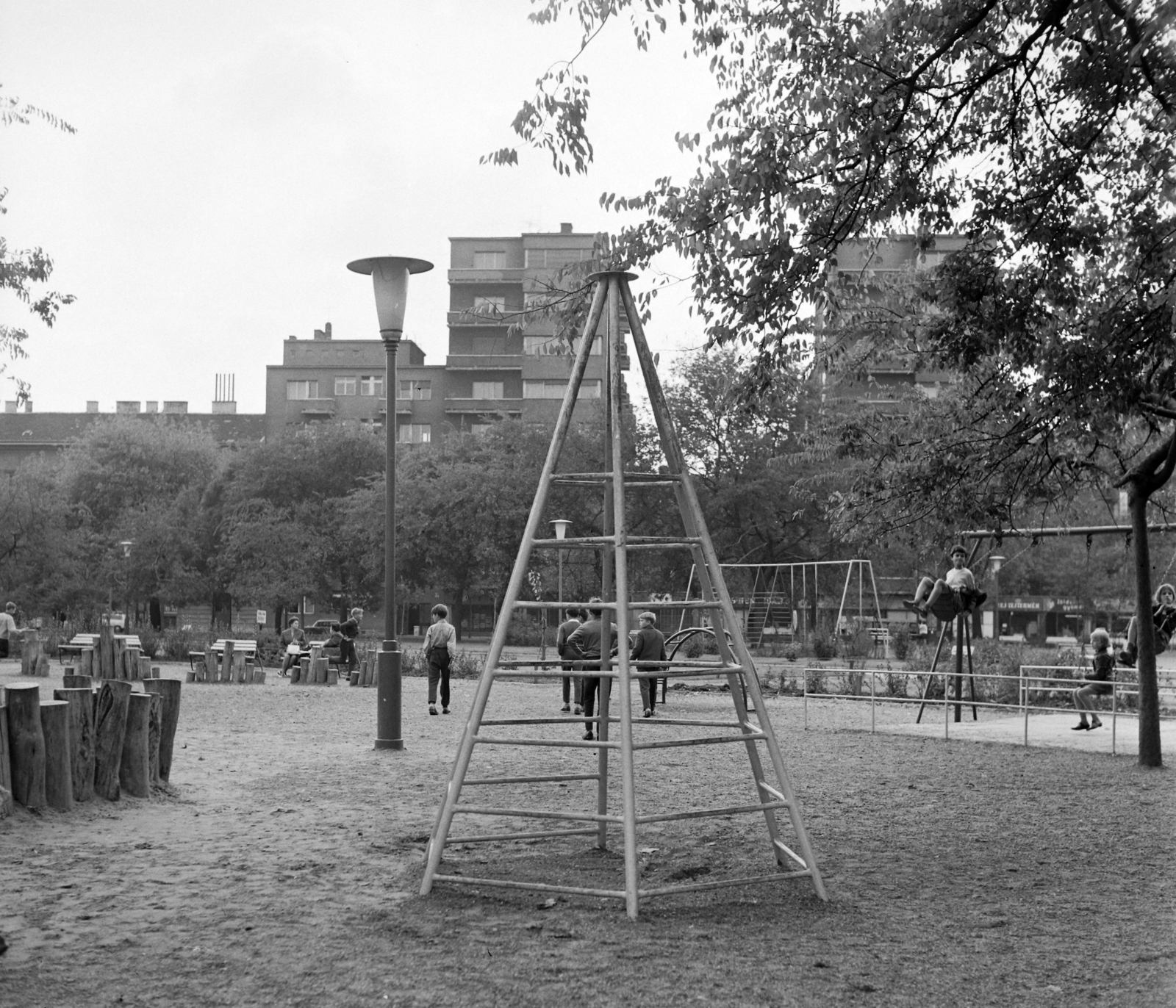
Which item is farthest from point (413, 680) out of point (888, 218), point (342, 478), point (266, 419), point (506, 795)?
point (266, 419)

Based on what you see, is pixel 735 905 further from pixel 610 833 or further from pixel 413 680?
pixel 413 680

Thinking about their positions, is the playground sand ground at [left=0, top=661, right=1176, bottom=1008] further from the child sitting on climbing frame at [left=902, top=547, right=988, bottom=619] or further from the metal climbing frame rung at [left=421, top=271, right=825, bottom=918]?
the child sitting on climbing frame at [left=902, top=547, right=988, bottom=619]

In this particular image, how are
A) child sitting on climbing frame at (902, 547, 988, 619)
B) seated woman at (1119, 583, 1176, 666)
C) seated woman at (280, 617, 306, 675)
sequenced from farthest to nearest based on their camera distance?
seated woman at (280, 617, 306, 675) < child sitting on climbing frame at (902, 547, 988, 619) < seated woman at (1119, 583, 1176, 666)

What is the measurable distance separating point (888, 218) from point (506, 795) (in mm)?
5343

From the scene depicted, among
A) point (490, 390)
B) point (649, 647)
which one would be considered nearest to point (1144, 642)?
point (649, 647)

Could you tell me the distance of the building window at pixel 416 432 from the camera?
88938 mm

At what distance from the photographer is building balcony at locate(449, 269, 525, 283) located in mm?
91375

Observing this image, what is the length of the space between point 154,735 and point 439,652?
27.5 feet

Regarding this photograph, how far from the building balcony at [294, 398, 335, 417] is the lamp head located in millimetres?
73572

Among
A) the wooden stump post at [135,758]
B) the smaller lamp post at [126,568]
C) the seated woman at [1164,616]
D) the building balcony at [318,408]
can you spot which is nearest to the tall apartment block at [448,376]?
the building balcony at [318,408]

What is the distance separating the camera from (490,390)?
89812 millimetres

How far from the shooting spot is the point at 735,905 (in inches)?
275

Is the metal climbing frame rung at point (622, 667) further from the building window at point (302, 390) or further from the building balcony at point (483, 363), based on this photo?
the building window at point (302, 390)

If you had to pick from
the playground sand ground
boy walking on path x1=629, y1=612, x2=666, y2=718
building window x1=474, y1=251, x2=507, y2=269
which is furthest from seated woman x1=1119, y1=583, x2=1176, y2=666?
building window x1=474, y1=251, x2=507, y2=269
